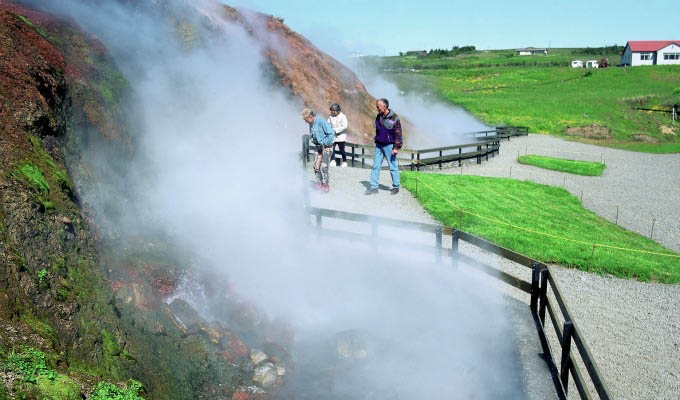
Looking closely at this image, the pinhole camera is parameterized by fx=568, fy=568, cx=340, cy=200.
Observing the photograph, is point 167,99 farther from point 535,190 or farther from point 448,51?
point 448,51

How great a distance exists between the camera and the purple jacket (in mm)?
13664

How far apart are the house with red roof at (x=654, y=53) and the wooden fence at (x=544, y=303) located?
9763 cm

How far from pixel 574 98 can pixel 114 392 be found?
60511mm

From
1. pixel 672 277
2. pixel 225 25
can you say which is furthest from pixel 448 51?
pixel 672 277

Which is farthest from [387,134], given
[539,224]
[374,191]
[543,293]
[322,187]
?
[543,293]

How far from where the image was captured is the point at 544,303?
837 centimetres

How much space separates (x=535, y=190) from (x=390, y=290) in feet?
36.6

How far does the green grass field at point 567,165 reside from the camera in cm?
2512

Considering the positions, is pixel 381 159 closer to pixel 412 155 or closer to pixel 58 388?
pixel 412 155

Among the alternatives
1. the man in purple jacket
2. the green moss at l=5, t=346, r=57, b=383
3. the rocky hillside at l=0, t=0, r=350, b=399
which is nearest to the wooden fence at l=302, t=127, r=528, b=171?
the man in purple jacket

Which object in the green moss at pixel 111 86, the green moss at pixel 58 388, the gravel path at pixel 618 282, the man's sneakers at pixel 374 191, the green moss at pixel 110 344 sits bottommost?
the gravel path at pixel 618 282

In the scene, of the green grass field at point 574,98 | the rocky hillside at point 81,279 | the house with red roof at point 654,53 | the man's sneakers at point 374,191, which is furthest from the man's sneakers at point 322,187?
the house with red roof at point 654,53

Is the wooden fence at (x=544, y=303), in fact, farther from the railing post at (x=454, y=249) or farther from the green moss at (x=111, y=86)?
the green moss at (x=111, y=86)

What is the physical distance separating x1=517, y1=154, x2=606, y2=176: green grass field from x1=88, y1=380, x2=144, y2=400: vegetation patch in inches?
900
